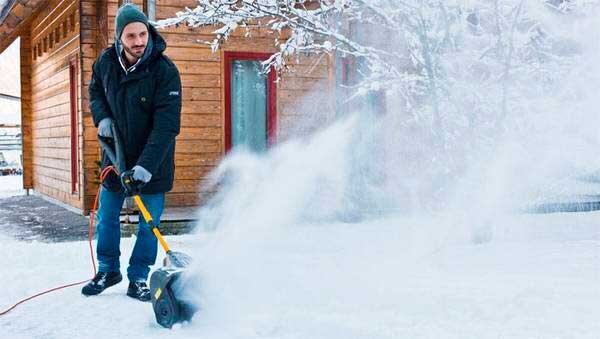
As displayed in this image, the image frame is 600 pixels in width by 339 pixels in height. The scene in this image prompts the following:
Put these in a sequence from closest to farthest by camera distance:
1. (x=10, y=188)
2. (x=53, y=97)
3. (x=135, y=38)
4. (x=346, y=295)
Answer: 1. (x=135, y=38)
2. (x=346, y=295)
3. (x=53, y=97)
4. (x=10, y=188)

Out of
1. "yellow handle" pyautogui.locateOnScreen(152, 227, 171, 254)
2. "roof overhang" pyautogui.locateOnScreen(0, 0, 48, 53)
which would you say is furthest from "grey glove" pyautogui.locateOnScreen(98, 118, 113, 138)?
"roof overhang" pyautogui.locateOnScreen(0, 0, 48, 53)

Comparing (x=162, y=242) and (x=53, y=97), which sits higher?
(x=53, y=97)

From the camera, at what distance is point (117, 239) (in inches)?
171

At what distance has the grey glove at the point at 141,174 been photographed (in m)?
3.94

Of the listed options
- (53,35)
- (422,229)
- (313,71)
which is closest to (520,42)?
(422,229)

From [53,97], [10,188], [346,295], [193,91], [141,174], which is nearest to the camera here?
[141,174]

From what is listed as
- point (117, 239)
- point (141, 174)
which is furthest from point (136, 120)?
point (117, 239)

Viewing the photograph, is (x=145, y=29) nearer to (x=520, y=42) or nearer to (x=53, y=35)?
(x=520, y=42)

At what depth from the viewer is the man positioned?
408cm

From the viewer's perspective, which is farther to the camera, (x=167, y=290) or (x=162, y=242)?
(x=162, y=242)

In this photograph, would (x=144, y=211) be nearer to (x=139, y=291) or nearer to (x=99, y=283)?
(x=139, y=291)

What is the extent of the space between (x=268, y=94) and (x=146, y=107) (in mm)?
5066

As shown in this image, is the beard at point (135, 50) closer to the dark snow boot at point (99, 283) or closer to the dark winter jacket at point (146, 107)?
the dark winter jacket at point (146, 107)

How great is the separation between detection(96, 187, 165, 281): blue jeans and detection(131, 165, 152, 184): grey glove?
0.95 ft
